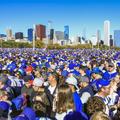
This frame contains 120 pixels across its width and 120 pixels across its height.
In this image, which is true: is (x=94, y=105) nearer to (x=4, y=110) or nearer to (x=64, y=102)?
(x=64, y=102)

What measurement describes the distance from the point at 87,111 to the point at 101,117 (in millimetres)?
1814

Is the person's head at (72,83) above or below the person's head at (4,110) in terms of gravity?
above

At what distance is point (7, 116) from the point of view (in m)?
7.52

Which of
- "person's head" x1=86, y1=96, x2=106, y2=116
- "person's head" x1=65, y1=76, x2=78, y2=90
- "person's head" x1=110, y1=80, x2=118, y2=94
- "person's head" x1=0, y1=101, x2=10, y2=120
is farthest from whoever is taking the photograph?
"person's head" x1=110, y1=80, x2=118, y2=94

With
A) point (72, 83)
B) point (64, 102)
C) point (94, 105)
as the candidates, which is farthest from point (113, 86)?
point (64, 102)

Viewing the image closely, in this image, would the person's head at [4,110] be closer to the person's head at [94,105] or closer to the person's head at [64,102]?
the person's head at [64,102]

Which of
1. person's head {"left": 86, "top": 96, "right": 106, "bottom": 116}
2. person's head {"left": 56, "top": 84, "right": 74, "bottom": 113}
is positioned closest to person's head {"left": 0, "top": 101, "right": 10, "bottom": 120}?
person's head {"left": 56, "top": 84, "right": 74, "bottom": 113}

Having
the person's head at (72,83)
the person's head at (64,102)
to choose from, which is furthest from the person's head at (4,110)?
the person's head at (72,83)

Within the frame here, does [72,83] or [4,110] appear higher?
[72,83]

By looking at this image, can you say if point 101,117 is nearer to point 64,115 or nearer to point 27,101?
point 64,115

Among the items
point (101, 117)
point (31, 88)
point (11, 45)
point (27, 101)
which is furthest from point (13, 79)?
point (11, 45)

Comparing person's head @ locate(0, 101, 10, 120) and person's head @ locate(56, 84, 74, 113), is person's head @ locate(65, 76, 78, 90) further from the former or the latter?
person's head @ locate(0, 101, 10, 120)

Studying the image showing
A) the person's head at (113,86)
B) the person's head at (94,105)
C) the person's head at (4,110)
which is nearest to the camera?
the person's head at (4,110)

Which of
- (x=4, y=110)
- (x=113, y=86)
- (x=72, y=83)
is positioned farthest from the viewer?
(x=113, y=86)
